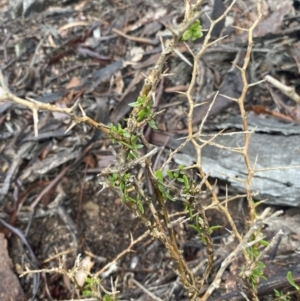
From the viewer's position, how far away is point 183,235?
2.27 metres

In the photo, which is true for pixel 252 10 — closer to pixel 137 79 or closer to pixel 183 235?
pixel 137 79

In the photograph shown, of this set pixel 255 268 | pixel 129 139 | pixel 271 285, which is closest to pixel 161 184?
pixel 129 139

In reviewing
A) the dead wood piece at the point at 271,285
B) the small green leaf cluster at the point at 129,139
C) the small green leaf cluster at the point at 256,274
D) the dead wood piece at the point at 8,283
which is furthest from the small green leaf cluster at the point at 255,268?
the dead wood piece at the point at 8,283

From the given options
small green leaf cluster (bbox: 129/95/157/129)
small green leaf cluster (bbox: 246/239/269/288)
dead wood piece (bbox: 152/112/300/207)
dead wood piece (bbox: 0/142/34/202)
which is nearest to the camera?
small green leaf cluster (bbox: 129/95/157/129)

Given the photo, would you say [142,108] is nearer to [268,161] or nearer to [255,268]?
[255,268]

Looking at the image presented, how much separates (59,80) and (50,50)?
0.99 feet

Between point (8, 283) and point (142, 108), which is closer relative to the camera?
point (142, 108)

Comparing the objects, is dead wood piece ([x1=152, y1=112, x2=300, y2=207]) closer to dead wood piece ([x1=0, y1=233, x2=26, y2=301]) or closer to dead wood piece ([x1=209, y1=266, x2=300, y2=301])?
dead wood piece ([x1=209, y1=266, x2=300, y2=301])

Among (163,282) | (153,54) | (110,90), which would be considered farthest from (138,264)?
(153,54)

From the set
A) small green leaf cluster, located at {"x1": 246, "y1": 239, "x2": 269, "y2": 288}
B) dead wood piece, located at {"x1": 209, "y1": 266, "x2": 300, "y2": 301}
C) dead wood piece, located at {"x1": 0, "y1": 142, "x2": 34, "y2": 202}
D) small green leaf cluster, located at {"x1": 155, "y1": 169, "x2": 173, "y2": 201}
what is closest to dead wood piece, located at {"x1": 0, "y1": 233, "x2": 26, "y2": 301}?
dead wood piece, located at {"x1": 0, "y1": 142, "x2": 34, "y2": 202}

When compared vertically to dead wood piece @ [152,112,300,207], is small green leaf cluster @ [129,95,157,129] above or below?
above

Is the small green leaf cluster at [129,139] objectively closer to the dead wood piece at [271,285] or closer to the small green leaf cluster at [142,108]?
the small green leaf cluster at [142,108]

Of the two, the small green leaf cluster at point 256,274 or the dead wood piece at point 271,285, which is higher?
the small green leaf cluster at point 256,274

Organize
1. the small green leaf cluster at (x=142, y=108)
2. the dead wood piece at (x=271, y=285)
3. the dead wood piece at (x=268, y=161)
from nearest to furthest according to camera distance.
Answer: the small green leaf cluster at (x=142, y=108) < the dead wood piece at (x=271, y=285) < the dead wood piece at (x=268, y=161)
